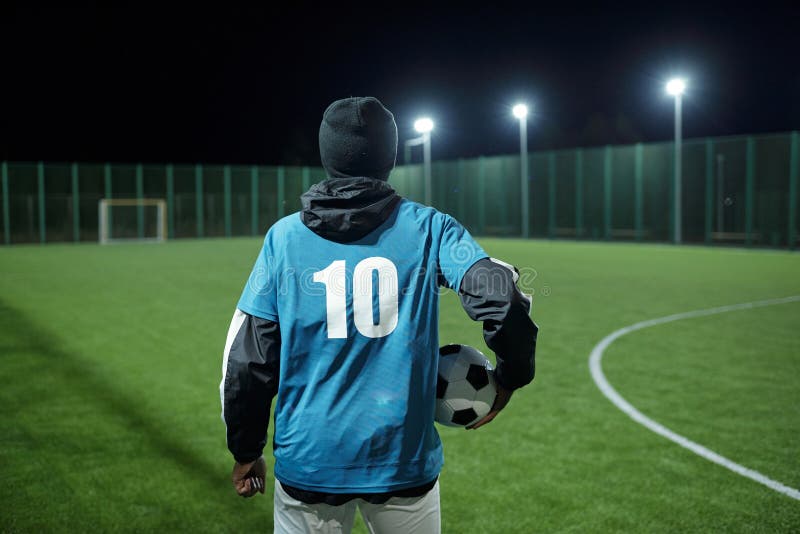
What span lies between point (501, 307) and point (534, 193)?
1309 inches

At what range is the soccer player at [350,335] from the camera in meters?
2.04

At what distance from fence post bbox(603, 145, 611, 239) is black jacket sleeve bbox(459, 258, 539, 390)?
99.7 feet

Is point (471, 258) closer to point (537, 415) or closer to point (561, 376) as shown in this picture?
point (537, 415)

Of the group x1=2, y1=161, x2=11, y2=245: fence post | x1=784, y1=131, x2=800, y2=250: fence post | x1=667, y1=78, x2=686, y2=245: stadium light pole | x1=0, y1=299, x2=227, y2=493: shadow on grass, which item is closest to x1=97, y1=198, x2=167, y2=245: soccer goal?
x1=2, y1=161, x2=11, y2=245: fence post

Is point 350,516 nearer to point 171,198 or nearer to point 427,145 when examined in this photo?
point 427,145

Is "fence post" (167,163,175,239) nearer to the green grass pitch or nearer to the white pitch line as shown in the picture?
the green grass pitch

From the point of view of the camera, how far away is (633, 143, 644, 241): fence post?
98.4ft

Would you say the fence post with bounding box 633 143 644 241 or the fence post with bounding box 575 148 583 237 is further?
the fence post with bounding box 575 148 583 237

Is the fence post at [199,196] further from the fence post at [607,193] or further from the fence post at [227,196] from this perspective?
the fence post at [607,193]

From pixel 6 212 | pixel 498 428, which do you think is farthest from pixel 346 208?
pixel 6 212

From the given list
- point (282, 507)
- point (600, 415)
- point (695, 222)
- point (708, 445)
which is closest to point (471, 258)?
point (282, 507)

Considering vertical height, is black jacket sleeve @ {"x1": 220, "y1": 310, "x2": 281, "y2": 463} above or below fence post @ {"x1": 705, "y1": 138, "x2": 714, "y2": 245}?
below

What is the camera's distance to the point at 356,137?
206 cm

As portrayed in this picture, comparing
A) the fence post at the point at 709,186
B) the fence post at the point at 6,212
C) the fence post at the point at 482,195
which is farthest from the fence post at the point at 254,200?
the fence post at the point at 709,186
